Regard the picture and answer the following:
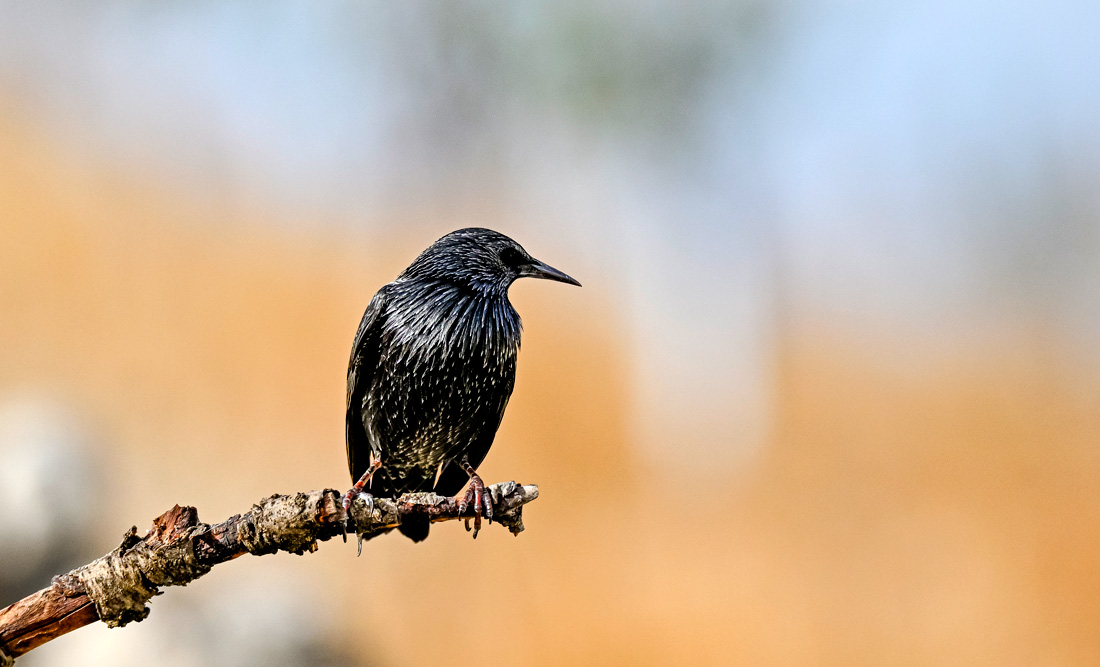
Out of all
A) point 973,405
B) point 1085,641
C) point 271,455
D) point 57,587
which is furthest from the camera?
point 271,455

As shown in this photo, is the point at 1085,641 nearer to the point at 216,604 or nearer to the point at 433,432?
the point at 433,432

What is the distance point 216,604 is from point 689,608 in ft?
7.46

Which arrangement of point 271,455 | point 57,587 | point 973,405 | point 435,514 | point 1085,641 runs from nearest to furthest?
1. point 57,587
2. point 435,514
3. point 1085,641
4. point 973,405
5. point 271,455

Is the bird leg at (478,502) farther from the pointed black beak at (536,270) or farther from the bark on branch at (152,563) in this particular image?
the pointed black beak at (536,270)

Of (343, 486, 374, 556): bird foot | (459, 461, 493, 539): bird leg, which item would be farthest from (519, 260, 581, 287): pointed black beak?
(343, 486, 374, 556): bird foot

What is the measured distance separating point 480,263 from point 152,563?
38.5 inches

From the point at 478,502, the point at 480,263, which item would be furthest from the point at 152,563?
the point at 480,263

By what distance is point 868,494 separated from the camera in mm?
3939

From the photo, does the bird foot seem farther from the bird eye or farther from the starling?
the bird eye

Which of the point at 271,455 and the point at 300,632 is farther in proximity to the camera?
the point at 271,455

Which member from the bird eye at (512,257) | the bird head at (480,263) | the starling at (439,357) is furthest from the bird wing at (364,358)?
the bird eye at (512,257)

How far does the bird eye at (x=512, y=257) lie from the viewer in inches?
82.2

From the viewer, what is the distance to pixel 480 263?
2062mm

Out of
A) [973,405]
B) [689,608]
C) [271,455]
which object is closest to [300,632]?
[271,455]
